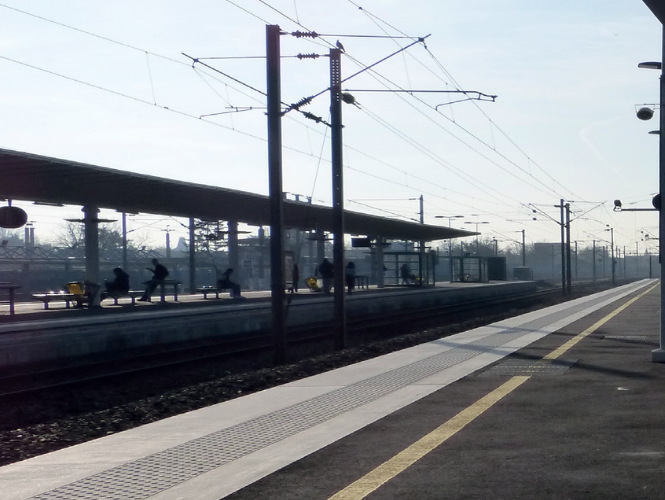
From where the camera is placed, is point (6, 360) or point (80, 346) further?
point (80, 346)

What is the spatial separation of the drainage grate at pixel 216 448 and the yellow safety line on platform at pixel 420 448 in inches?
42.5

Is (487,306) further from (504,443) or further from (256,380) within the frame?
(504,443)

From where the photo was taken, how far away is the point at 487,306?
39875mm

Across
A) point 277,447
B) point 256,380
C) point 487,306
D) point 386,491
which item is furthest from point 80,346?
point 487,306

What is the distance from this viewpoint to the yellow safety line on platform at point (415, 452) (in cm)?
490

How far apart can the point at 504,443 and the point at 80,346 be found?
13.4 m

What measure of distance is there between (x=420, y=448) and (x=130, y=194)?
19.5 meters

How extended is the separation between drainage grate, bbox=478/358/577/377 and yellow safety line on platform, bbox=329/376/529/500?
1.68m

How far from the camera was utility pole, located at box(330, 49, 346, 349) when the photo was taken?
17.6m

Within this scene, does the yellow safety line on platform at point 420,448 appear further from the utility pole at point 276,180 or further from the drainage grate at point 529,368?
the utility pole at point 276,180

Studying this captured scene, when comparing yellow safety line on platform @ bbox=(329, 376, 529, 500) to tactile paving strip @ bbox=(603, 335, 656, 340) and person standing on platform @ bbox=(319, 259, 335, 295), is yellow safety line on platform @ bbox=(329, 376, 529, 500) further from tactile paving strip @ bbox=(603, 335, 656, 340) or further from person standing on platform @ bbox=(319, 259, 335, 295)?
person standing on platform @ bbox=(319, 259, 335, 295)

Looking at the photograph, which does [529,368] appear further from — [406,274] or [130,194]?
[406,274]

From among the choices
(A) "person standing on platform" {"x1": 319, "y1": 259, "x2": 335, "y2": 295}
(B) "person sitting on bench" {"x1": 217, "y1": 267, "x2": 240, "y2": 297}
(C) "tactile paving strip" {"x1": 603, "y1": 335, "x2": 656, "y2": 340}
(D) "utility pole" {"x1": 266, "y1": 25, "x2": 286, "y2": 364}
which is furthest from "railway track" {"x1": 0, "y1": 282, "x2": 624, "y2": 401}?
(C) "tactile paving strip" {"x1": 603, "y1": 335, "x2": 656, "y2": 340}

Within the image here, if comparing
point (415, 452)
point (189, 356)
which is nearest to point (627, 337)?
point (189, 356)
